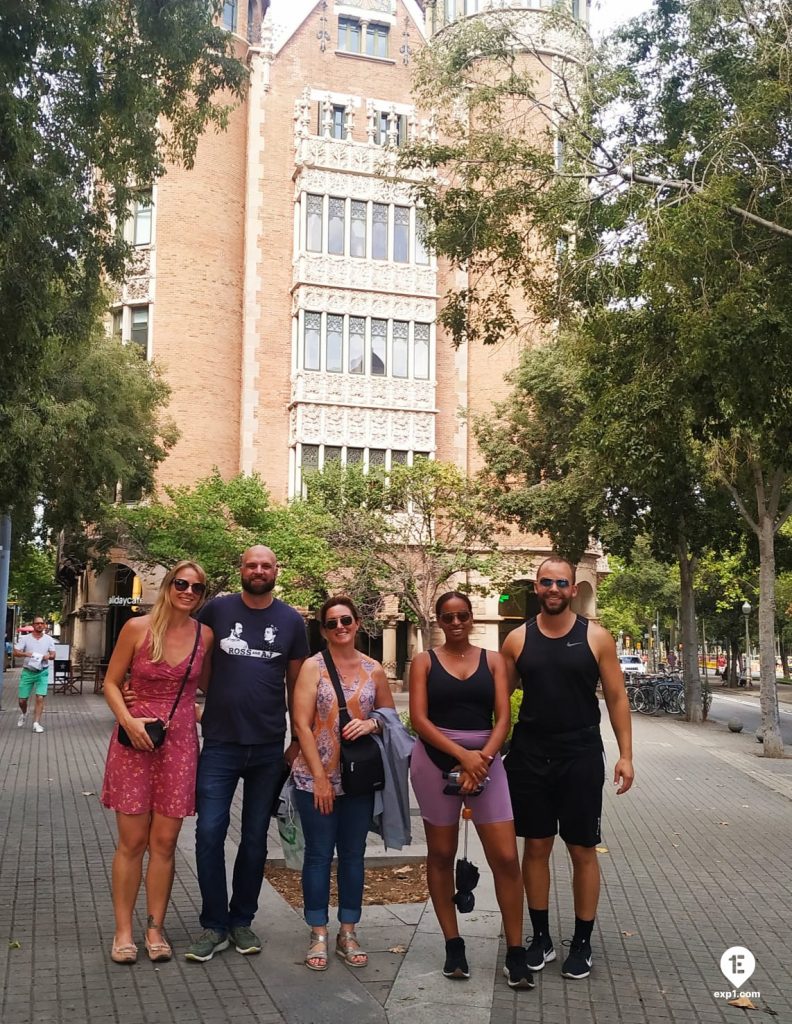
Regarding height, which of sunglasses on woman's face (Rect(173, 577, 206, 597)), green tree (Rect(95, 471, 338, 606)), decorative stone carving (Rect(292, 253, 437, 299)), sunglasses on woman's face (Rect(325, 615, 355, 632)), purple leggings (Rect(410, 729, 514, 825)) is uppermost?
decorative stone carving (Rect(292, 253, 437, 299))

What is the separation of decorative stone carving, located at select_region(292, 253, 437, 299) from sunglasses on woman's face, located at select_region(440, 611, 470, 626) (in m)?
34.7

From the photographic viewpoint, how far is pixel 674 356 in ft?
36.9

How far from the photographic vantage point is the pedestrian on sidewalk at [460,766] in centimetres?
513

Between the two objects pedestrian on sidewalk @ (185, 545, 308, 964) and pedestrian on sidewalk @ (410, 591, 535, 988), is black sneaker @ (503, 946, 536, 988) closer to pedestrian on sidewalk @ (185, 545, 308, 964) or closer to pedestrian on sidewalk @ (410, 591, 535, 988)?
pedestrian on sidewalk @ (410, 591, 535, 988)

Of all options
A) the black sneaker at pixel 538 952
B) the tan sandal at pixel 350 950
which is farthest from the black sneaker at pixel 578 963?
the tan sandal at pixel 350 950

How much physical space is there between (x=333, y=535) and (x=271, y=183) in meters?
15.9

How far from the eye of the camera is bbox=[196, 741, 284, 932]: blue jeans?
5484 millimetres

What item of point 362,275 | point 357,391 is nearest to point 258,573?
point 357,391

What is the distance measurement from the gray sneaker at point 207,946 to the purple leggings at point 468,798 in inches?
49.4

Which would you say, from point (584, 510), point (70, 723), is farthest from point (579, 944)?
point (584, 510)

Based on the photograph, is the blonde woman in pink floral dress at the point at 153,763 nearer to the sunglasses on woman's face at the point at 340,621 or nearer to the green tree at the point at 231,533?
the sunglasses on woman's face at the point at 340,621

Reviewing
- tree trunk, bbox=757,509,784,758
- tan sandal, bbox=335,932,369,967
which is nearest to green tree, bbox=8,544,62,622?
tree trunk, bbox=757,509,784,758

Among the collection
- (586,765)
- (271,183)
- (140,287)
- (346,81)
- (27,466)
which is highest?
(346,81)

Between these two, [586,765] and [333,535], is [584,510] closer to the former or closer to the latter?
[333,535]
